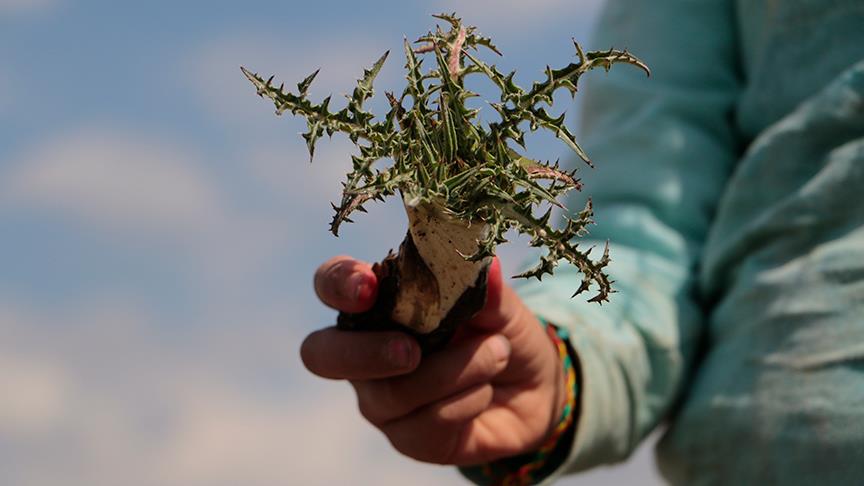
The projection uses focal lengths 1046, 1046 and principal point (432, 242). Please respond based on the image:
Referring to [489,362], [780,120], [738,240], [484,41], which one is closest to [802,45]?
[780,120]

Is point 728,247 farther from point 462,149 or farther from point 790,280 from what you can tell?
point 462,149

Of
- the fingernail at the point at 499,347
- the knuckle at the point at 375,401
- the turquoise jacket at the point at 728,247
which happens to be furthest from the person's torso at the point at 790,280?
the knuckle at the point at 375,401

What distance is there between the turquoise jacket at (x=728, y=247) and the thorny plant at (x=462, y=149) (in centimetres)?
117

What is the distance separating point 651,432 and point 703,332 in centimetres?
32

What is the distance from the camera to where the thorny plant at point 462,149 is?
4.51 feet

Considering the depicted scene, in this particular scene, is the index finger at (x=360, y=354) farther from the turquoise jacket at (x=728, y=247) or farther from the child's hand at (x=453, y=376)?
the turquoise jacket at (x=728, y=247)

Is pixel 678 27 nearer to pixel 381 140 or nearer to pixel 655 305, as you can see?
pixel 655 305

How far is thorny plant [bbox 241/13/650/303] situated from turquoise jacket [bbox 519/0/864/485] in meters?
1.17

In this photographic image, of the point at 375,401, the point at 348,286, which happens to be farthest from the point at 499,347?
the point at 348,286

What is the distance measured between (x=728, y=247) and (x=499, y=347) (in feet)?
3.19

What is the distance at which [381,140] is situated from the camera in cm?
145

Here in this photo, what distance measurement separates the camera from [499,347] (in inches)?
83.5

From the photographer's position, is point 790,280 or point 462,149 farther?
point 790,280

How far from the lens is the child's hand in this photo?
6.04 ft
